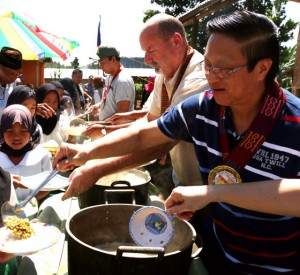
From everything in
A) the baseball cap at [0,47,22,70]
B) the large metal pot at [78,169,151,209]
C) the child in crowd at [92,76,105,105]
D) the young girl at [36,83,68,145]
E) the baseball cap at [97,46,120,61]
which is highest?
the baseball cap at [97,46,120,61]

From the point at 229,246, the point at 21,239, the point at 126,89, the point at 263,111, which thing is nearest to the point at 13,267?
the point at 21,239

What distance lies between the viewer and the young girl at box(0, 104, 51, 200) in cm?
239

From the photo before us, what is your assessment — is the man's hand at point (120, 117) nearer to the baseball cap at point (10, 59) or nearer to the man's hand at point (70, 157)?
the baseball cap at point (10, 59)

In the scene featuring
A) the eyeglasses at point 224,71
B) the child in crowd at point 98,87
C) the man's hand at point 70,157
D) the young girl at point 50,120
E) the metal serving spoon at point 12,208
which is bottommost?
the child in crowd at point 98,87

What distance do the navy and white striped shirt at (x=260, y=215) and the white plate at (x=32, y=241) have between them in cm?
59

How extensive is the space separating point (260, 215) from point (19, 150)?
179 centimetres

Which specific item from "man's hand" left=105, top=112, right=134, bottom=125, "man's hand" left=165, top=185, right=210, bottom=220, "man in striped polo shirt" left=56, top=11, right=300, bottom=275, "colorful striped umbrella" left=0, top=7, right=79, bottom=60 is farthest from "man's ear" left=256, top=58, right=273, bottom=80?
"colorful striped umbrella" left=0, top=7, right=79, bottom=60

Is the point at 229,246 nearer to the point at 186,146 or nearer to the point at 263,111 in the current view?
the point at 263,111

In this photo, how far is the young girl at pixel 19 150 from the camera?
7.86ft

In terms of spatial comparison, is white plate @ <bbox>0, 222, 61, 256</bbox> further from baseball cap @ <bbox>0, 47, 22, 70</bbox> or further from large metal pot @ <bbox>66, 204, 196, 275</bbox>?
baseball cap @ <bbox>0, 47, 22, 70</bbox>

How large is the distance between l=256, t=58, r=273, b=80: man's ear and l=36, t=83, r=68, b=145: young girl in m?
2.81

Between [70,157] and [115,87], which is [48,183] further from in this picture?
[115,87]

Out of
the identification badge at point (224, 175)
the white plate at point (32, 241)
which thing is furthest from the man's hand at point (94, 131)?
the identification badge at point (224, 175)

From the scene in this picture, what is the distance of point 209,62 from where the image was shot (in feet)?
3.84
